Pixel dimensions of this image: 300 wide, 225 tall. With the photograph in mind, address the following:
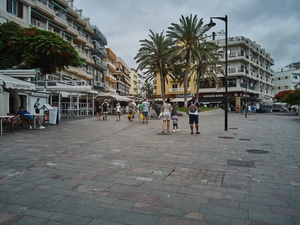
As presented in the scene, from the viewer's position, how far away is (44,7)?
88.8 ft

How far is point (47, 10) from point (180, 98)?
102 ft

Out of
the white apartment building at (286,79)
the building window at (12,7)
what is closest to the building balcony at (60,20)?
the building window at (12,7)

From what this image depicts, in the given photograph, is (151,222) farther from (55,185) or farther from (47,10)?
(47,10)

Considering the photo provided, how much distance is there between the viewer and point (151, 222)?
286 centimetres

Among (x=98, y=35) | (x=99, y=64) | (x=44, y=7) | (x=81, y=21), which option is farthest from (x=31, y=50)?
(x=98, y=35)

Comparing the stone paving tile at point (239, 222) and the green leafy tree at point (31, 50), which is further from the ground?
the green leafy tree at point (31, 50)

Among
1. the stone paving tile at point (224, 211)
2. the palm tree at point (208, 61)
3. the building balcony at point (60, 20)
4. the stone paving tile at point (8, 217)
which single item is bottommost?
the stone paving tile at point (224, 211)

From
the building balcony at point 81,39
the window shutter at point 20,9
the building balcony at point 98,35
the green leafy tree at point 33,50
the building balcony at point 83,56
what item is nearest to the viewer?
the green leafy tree at point 33,50

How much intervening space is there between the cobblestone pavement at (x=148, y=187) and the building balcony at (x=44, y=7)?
2367 cm

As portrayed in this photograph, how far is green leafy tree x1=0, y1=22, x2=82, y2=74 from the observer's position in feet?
45.5

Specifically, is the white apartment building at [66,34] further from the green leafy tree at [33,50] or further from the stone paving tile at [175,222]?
the stone paving tile at [175,222]

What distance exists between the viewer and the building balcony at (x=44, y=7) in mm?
25664

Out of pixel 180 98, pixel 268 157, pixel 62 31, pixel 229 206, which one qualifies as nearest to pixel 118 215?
pixel 229 206

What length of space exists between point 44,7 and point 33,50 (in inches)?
639
